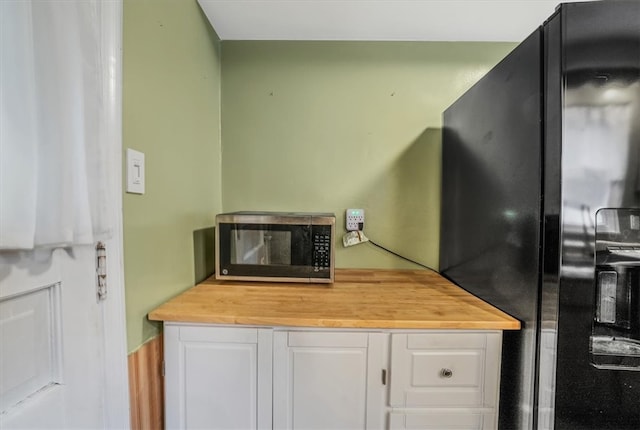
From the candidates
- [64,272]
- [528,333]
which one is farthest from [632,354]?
[64,272]

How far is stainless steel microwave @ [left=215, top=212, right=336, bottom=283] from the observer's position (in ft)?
3.40

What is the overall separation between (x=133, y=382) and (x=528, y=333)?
3.64 feet

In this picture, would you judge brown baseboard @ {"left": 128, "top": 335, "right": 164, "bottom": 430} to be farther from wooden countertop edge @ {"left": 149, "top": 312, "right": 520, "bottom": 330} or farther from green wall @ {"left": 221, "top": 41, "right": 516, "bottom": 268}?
green wall @ {"left": 221, "top": 41, "right": 516, "bottom": 268}

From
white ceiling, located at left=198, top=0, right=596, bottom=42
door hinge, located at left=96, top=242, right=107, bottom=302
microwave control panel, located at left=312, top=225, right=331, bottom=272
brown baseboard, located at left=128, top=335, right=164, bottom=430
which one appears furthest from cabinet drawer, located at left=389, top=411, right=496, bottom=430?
white ceiling, located at left=198, top=0, right=596, bottom=42

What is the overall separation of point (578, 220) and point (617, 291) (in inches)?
9.0

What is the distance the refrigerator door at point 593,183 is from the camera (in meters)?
0.62

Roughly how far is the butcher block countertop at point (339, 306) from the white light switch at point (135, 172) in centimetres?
36

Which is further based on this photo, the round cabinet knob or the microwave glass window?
the microwave glass window

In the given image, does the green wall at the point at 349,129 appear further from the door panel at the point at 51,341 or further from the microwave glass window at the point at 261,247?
the door panel at the point at 51,341

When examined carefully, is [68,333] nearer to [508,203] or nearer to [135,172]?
[135,172]

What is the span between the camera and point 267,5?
1.08 meters

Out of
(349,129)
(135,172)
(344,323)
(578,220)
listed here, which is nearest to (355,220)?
(349,129)

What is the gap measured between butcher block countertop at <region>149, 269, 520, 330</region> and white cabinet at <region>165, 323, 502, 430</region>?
4 cm

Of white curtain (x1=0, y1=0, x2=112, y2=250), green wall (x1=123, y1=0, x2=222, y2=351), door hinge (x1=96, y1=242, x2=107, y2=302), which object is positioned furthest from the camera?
green wall (x1=123, y1=0, x2=222, y2=351)
